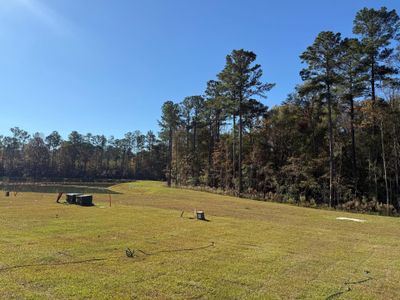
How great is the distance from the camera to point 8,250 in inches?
298

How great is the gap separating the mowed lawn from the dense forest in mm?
18696

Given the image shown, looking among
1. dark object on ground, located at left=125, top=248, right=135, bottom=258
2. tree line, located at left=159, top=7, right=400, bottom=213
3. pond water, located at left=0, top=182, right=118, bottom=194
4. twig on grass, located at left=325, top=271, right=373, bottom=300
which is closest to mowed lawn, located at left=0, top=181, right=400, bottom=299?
twig on grass, located at left=325, top=271, right=373, bottom=300

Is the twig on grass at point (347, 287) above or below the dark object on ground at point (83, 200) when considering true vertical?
below

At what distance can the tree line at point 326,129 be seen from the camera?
2853 centimetres

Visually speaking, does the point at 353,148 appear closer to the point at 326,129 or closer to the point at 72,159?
the point at 326,129

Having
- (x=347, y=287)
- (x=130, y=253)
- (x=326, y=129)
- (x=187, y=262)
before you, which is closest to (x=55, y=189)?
(x=326, y=129)

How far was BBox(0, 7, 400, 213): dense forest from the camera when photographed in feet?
93.9

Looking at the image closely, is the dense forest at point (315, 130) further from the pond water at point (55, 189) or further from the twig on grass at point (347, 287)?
the twig on grass at point (347, 287)

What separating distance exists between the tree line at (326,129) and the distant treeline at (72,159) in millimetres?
46904

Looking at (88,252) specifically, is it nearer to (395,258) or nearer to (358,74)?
(395,258)

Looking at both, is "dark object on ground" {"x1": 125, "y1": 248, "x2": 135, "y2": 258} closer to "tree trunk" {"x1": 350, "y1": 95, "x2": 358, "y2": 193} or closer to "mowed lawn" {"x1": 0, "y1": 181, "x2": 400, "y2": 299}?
"mowed lawn" {"x1": 0, "y1": 181, "x2": 400, "y2": 299}

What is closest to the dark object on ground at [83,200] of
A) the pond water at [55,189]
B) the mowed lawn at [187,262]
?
the mowed lawn at [187,262]

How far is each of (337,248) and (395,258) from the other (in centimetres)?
150

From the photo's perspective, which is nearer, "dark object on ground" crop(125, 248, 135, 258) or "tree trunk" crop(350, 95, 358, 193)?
"dark object on ground" crop(125, 248, 135, 258)
